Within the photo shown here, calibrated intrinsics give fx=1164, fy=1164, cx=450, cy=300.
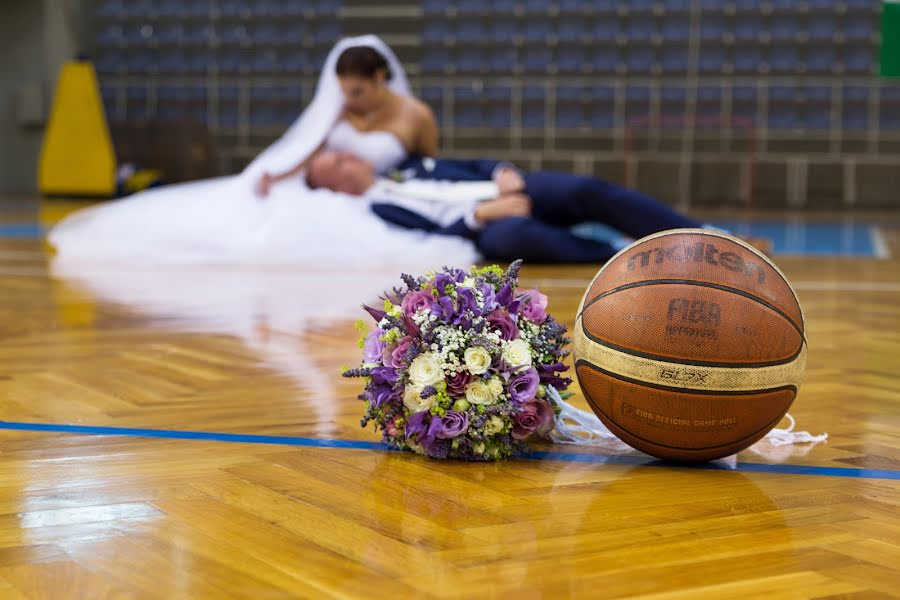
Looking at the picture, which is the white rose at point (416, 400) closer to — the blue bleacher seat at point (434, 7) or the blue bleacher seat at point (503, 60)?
the blue bleacher seat at point (503, 60)

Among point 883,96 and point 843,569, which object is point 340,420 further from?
point 883,96

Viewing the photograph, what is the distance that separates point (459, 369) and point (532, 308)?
0.76 feet

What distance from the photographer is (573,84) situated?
517 inches

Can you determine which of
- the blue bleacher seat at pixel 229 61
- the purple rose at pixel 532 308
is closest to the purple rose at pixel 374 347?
the purple rose at pixel 532 308

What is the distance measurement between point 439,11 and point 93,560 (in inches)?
500

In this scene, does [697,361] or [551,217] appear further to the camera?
[551,217]

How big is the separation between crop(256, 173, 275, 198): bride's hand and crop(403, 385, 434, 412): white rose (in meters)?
4.42

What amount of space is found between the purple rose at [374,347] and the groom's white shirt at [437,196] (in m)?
3.87

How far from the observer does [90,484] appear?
1.67m

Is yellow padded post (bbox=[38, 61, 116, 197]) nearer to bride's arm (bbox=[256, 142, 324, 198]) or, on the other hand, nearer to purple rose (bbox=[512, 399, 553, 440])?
bride's arm (bbox=[256, 142, 324, 198])

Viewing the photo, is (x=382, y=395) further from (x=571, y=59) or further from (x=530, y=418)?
(x=571, y=59)

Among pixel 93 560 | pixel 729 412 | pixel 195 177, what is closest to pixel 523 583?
pixel 93 560

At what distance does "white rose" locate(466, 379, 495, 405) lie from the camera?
1838 millimetres

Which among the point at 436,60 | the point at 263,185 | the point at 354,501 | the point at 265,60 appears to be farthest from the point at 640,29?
the point at 354,501
